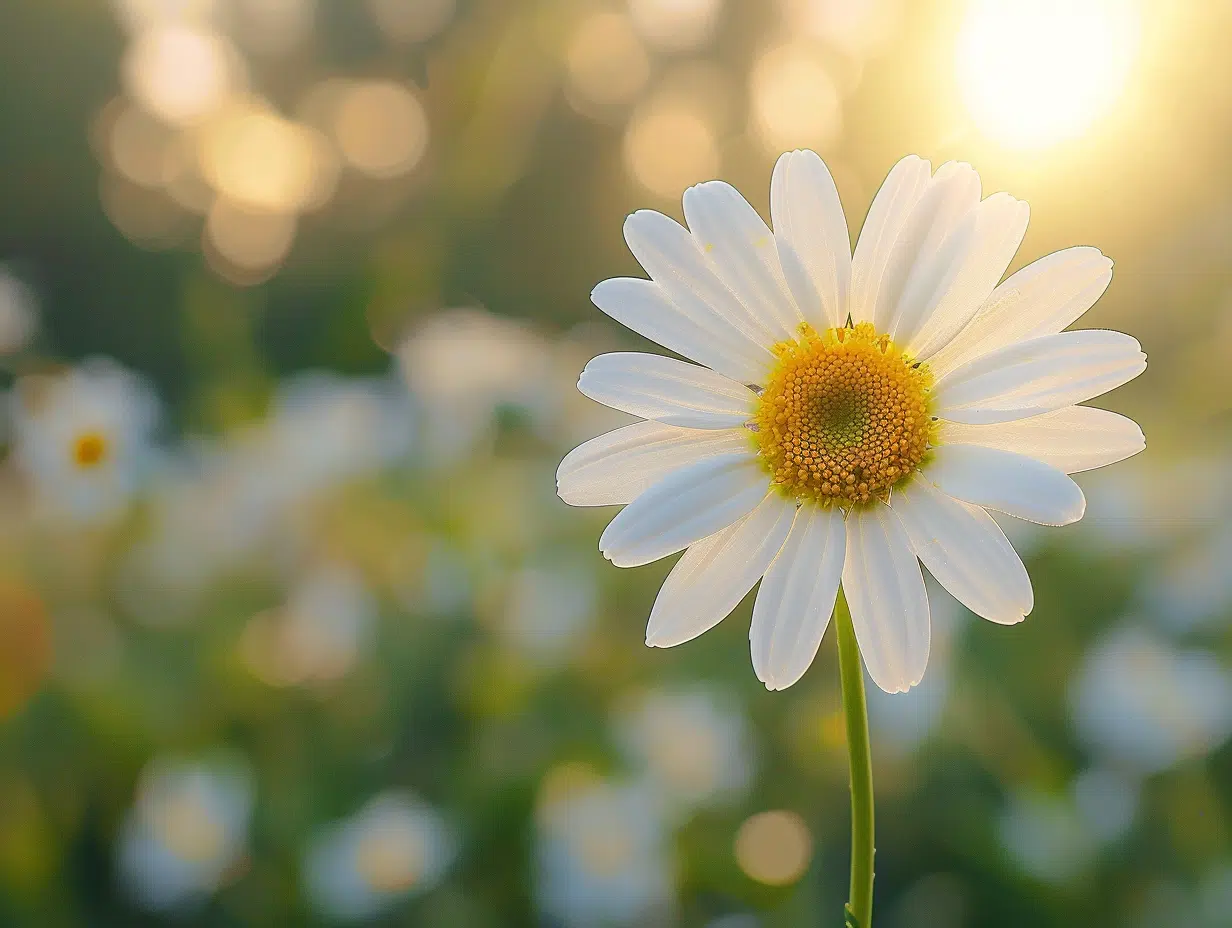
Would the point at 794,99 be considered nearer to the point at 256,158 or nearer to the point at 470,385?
the point at 470,385

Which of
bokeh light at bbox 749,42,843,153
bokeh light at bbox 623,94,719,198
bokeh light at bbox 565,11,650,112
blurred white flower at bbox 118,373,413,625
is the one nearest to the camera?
blurred white flower at bbox 118,373,413,625

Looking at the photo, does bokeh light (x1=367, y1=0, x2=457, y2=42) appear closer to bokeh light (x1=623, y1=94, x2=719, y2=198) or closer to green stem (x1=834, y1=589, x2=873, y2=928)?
bokeh light (x1=623, y1=94, x2=719, y2=198)

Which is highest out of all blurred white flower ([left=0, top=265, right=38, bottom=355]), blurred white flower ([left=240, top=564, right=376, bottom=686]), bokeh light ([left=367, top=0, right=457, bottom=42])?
bokeh light ([left=367, top=0, right=457, bottom=42])

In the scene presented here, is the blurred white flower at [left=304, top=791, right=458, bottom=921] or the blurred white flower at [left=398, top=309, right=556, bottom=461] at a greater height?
the blurred white flower at [left=398, top=309, right=556, bottom=461]

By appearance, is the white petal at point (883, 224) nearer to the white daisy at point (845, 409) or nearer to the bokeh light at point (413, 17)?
the white daisy at point (845, 409)

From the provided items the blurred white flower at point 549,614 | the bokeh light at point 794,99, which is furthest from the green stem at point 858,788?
the bokeh light at point 794,99

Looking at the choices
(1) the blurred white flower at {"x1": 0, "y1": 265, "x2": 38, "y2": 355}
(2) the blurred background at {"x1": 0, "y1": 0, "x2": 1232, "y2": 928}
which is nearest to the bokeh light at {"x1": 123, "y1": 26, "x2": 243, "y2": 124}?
(2) the blurred background at {"x1": 0, "y1": 0, "x2": 1232, "y2": 928}

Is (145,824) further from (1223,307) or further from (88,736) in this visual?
(1223,307)

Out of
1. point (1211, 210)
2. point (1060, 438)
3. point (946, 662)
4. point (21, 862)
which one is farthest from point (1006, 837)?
point (1211, 210)
